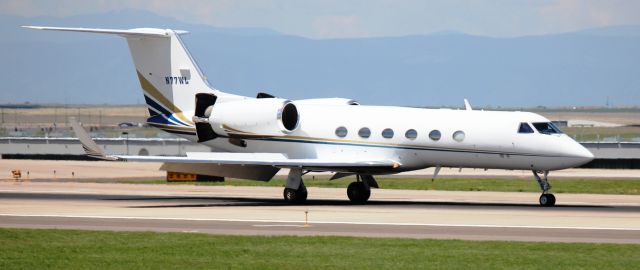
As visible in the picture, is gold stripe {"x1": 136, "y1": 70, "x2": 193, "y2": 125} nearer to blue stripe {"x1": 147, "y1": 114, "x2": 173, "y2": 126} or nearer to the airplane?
the airplane

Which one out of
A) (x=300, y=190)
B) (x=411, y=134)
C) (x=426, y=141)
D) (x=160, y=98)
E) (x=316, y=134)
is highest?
(x=160, y=98)

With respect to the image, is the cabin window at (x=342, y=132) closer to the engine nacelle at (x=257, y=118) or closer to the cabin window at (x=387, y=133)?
the cabin window at (x=387, y=133)

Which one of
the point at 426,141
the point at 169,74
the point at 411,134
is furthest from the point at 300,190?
the point at 169,74

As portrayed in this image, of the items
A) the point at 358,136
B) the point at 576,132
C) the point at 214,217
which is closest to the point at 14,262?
the point at 214,217

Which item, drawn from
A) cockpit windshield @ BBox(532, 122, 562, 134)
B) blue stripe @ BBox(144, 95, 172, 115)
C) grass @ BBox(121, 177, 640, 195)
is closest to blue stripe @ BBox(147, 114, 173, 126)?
blue stripe @ BBox(144, 95, 172, 115)

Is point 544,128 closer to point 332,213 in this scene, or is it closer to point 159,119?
point 332,213

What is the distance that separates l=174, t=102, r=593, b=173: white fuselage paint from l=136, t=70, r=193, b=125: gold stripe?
5.37ft

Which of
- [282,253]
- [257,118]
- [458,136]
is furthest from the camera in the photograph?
[257,118]

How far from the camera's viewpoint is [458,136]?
38469 millimetres

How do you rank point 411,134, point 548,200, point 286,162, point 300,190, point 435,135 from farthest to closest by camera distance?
1. point 300,190
2. point 411,134
3. point 435,135
4. point 286,162
5. point 548,200

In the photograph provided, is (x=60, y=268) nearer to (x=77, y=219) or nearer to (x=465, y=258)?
(x=465, y=258)

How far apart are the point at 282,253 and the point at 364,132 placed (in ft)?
51.9

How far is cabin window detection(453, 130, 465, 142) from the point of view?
126ft

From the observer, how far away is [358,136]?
1570 inches
